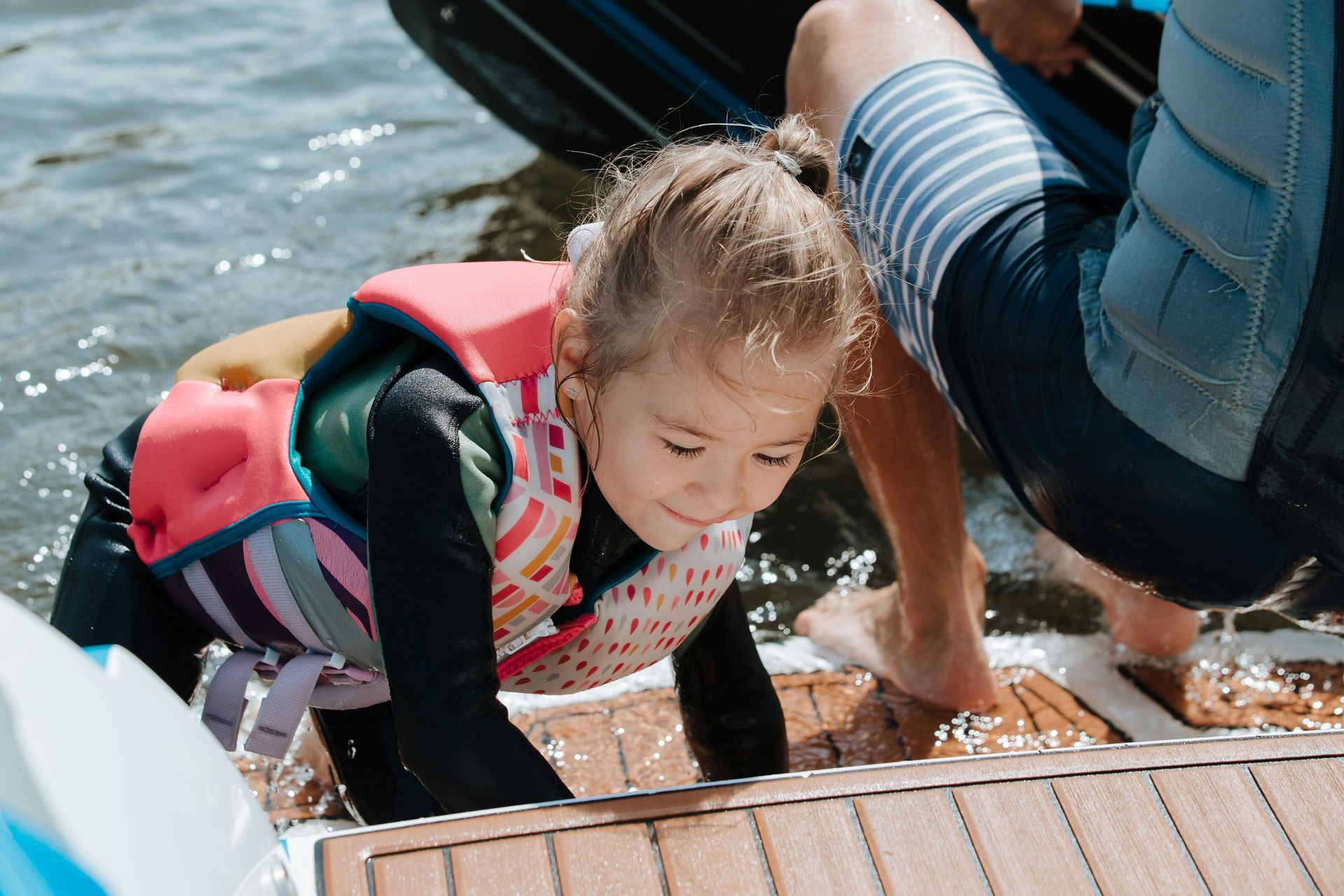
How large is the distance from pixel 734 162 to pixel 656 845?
2.23 feet

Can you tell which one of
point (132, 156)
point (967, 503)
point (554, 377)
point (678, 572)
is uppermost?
point (554, 377)

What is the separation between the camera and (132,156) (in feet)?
14.3

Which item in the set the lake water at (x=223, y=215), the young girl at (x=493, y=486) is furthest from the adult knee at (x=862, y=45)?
the lake water at (x=223, y=215)

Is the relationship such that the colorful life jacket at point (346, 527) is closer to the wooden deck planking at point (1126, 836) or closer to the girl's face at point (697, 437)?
the girl's face at point (697, 437)

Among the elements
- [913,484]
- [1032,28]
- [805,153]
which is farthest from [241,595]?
[1032,28]

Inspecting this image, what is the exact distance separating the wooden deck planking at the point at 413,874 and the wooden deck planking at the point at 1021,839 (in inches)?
19.3

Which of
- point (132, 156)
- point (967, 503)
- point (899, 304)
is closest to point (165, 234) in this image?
point (132, 156)

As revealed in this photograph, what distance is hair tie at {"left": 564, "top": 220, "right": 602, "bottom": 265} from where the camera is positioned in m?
1.47

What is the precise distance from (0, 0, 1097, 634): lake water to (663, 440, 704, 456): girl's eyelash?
1.27m

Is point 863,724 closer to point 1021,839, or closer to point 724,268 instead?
point 1021,839

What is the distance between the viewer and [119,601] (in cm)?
156

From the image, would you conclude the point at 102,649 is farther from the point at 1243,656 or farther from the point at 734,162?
Result: the point at 1243,656

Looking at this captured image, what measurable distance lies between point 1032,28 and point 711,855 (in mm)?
1989

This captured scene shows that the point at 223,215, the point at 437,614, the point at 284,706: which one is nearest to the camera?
the point at 437,614
